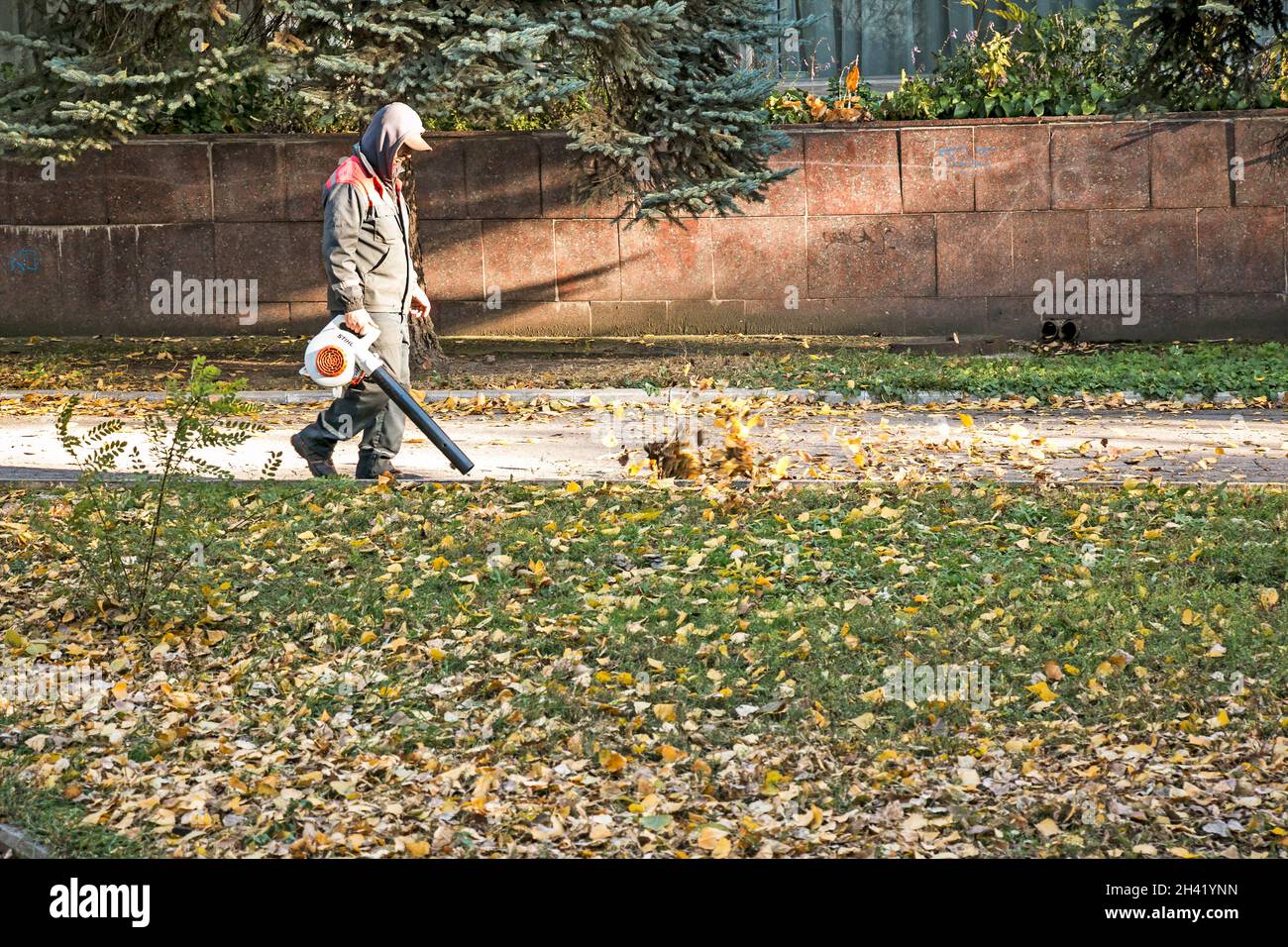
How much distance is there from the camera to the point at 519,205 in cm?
1616

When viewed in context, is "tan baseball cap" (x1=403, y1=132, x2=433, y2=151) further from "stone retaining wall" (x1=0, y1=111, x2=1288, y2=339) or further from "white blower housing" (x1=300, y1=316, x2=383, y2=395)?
"stone retaining wall" (x1=0, y1=111, x2=1288, y2=339)

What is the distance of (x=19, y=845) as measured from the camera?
457cm

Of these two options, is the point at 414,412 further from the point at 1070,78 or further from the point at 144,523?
the point at 1070,78

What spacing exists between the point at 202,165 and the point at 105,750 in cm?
1173

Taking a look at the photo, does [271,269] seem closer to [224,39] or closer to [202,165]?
[202,165]

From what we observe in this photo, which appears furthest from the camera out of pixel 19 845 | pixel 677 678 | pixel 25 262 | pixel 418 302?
pixel 25 262

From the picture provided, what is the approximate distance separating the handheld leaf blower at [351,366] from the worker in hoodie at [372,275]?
0.27ft

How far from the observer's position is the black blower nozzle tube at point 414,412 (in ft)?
27.8

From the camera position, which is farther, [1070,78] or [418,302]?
[1070,78]

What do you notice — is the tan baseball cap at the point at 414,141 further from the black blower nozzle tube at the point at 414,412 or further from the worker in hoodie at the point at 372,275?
the black blower nozzle tube at the point at 414,412

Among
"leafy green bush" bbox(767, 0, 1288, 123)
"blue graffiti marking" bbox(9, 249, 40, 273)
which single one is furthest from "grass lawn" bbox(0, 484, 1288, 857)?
"blue graffiti marking" bbox(9, 249, 40, 273)

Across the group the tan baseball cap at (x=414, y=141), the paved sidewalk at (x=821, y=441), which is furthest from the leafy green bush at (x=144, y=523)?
the tan baseball cap at (x=414, y=141)

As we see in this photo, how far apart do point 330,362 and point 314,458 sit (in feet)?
2.76

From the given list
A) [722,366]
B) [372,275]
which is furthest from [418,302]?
[722,366]
